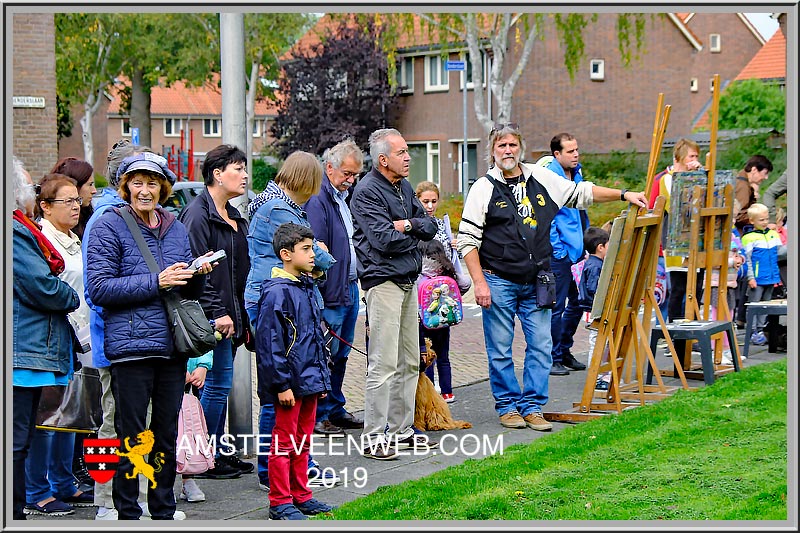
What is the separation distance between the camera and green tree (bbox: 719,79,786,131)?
1446 inches

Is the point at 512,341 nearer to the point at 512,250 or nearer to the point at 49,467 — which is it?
the point at 512,250

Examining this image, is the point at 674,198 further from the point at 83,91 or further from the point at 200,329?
the point at 83,91

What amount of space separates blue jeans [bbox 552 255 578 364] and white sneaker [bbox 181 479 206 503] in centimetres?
423

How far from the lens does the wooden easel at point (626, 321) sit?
8477 millimetres

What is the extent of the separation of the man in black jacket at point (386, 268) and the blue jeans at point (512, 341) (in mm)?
946

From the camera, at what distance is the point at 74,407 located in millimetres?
6016

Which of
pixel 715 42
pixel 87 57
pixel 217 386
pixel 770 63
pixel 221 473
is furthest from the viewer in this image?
pixel 715 42

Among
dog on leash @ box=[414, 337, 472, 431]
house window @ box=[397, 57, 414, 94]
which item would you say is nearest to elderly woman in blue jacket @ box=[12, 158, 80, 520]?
dog on leash @ box=[414, 337, 472, 431]

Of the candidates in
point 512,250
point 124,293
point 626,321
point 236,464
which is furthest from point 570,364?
point 124,293

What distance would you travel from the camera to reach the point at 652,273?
901 cm

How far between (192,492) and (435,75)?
126 ft

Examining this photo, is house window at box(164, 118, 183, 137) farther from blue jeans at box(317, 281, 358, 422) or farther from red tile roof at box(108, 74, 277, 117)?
blue jeans at box(317, 281, 358, 422)

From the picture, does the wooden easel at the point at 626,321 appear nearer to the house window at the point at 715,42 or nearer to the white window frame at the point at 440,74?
the white window frame at the point at 440,74

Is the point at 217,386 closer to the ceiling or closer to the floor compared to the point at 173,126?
closer to the floor
